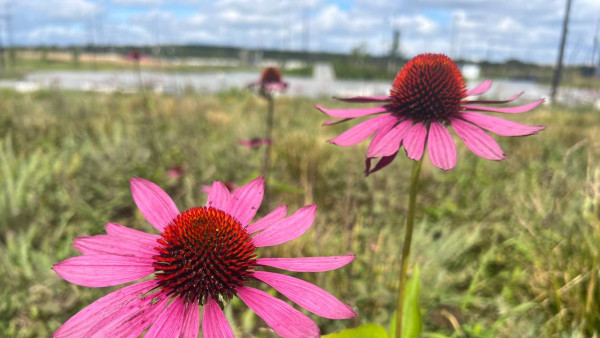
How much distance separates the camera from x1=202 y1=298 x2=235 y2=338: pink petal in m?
0.61

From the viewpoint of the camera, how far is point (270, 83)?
3102 millimetres

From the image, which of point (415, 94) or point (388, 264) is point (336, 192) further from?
point (415, 94)

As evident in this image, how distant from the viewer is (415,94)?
985 millimetres

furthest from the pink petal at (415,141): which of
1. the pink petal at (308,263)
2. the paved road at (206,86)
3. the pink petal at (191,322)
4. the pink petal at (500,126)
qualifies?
the paved road at (206,86)

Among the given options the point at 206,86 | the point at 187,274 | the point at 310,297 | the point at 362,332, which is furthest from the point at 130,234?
the point at 206,86

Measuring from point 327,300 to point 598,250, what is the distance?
1.43 m

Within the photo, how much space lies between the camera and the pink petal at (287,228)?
76 cm

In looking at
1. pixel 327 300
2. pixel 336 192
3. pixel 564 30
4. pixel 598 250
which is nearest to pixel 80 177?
pixel 336 192

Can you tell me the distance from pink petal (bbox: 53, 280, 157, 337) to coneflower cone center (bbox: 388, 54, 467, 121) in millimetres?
678

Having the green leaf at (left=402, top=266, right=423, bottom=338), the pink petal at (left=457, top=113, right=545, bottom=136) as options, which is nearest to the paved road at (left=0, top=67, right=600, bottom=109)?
the pink petal at (left=457, top=113, right=545, bottom=136)

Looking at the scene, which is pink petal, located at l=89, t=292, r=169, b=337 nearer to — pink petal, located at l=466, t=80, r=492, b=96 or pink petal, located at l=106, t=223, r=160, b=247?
Result: pink petal, located at l=106, t=223, r=160, b=247

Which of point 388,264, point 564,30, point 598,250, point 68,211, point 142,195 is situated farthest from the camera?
point 564,30

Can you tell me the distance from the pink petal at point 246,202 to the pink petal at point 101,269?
0.19 m

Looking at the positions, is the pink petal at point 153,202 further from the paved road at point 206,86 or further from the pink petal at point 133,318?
the paved road at point 206,86
